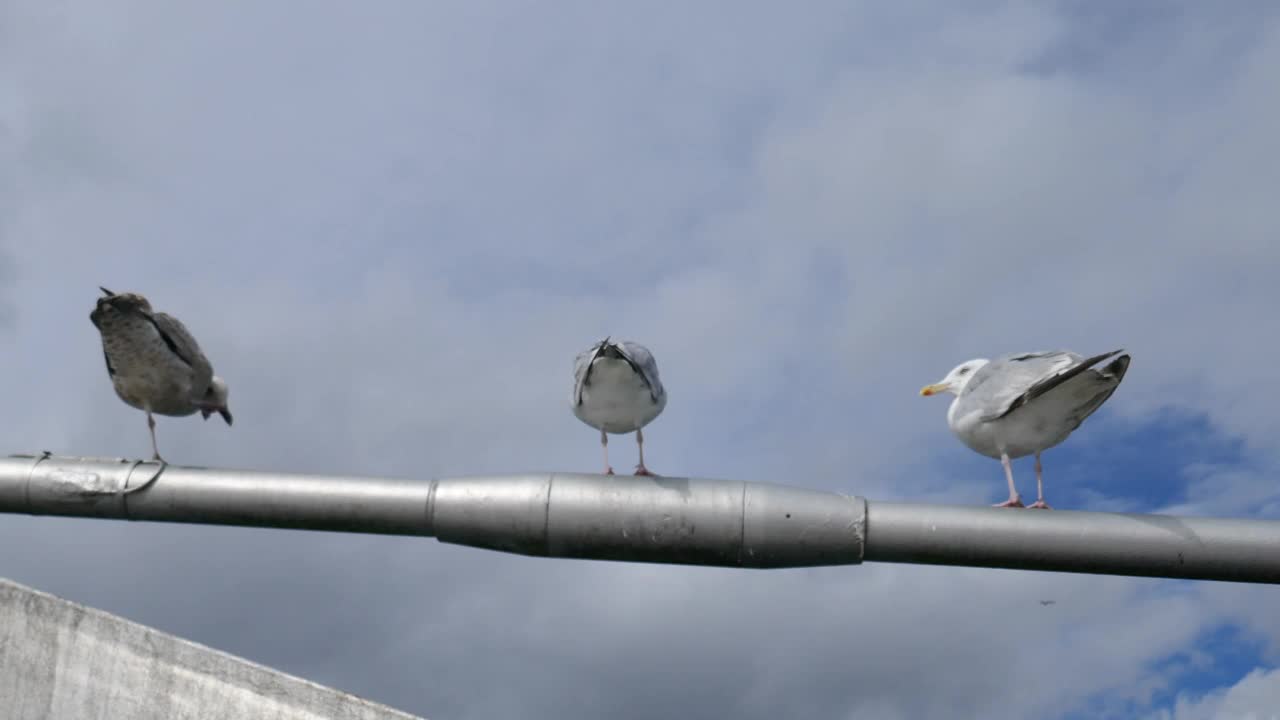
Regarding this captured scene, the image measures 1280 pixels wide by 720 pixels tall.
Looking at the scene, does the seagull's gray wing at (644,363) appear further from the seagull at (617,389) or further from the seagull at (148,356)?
the seagull at (148,356)

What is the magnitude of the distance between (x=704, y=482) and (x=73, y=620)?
576cm

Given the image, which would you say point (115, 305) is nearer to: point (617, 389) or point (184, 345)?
point (184, 345)

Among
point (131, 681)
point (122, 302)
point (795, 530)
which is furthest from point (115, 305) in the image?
point (795, 530)

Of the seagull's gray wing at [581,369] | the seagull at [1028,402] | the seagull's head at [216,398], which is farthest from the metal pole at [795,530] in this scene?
the seagull's head at [216,398]

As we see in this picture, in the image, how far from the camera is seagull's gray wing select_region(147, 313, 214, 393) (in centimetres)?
940

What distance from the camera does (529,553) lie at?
546 centimetres

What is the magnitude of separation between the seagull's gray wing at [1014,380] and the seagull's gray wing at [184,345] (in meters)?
6.64

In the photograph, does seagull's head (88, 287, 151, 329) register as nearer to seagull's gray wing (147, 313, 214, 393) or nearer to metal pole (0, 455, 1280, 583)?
seagull's gray wing (147, 313, 214, 393)

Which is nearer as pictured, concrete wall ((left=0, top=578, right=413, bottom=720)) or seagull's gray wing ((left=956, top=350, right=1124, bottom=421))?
seagull's gray wing ((left=956, top=350, right=1124, bottom=421))

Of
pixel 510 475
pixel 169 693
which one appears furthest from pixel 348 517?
pixel 169 693

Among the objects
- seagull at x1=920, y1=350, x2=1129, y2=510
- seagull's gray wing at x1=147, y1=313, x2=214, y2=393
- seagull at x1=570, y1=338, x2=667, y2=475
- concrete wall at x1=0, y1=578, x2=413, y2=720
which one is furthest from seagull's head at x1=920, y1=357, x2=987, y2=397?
seagull's gray wing at x1=147, y1=313, x2=214, y2=393

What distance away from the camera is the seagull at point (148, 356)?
9156mm

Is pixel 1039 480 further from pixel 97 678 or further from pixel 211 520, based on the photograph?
pixel 97 678

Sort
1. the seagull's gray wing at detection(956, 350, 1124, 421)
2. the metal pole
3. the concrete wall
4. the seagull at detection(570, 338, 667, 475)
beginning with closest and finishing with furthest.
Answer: the metal pole < the seagull's gray wing at detection(956, 350, 1124, 421) < the seagull at detection(570, 338, 667, 475) < the concrete wall
